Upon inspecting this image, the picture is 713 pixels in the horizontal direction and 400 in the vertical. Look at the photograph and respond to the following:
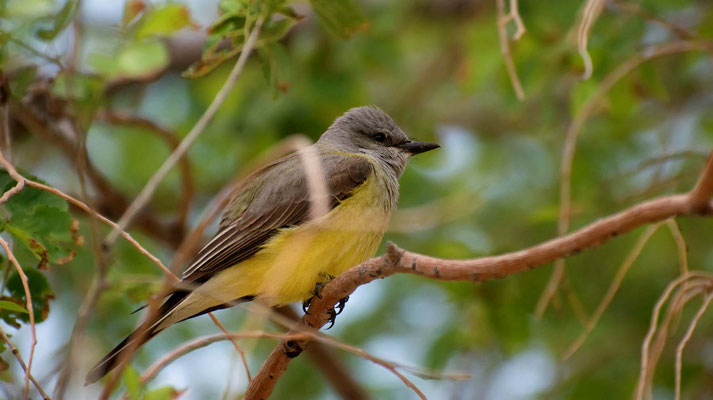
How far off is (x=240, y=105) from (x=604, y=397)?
299 centimetres

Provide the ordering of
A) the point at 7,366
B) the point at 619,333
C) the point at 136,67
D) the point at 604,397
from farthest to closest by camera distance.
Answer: the point at 619,333 → the point at 604,397 → the point at 136,67 → the point at 7,366

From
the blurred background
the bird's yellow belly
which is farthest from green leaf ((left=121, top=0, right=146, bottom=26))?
the bird's yellow belly

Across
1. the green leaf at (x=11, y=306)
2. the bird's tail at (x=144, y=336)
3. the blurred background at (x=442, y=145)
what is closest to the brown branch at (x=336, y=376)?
the blurred background at (x=442, y=145)

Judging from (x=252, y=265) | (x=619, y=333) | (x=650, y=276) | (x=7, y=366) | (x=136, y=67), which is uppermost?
(x=650, y=276)

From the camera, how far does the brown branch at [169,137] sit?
15.9 feet

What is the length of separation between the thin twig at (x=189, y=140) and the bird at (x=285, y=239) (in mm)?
562

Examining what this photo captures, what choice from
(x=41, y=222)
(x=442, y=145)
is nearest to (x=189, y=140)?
(x=41, y=222)

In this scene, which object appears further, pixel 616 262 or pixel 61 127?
pixel 616 262

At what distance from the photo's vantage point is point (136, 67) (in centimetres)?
412

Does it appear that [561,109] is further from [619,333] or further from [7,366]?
[7,366]

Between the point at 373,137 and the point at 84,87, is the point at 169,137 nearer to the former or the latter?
the point at 84,87

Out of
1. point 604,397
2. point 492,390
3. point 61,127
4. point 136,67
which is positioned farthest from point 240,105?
point 604,397

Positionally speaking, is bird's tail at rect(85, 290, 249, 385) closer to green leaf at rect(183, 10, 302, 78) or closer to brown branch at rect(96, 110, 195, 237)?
green leaf at rect(183, 10, 302, 78)

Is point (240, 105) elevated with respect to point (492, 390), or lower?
elevated
